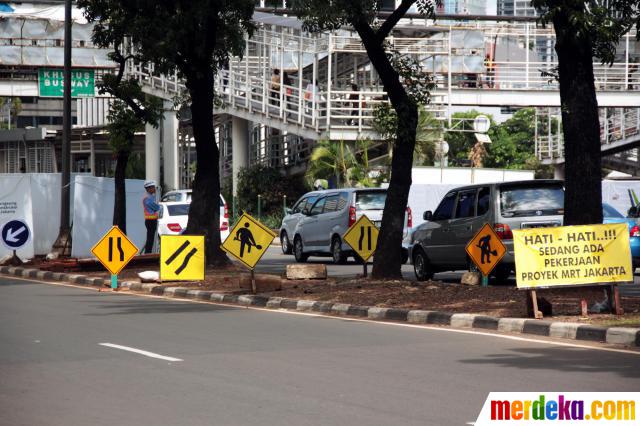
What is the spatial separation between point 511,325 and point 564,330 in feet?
2.78

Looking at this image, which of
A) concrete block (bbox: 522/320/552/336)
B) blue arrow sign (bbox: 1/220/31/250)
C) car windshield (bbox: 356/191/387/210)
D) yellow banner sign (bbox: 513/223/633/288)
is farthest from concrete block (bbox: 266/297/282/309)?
blue arrow sign (bbox: 1/220/31/250)

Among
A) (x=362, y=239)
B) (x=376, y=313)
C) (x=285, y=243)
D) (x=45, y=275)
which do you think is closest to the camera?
(x=376, y=313)

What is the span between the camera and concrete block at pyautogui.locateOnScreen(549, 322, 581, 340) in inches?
527

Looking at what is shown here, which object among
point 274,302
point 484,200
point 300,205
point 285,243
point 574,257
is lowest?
point 285,243

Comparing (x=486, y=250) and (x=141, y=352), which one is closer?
(x=141, y=352)

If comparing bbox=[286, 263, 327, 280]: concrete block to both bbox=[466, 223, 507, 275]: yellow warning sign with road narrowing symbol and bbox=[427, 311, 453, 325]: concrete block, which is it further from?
bbox=[427, 311, 453, 325]: concrete block

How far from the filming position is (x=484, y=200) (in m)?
21.0

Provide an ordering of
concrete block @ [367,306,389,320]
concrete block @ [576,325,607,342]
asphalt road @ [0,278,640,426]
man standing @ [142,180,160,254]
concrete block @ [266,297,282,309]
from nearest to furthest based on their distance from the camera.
A: asphalt road @ [0,278,640,426] → concrete block @ [576,325,607,342] → concrete block @ [367,306,389,320] → concrete block @ [266,297,282,309] → man standing @ [142,180,160,254]

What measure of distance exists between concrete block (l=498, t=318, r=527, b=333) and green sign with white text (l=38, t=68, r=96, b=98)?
127 ft

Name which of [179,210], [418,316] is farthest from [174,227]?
[418,316]

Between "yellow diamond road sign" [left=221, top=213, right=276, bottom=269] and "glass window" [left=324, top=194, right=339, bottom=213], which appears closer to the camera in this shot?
"yellow diamond road sign" [left=221, top=213, right=276, bottom=269]

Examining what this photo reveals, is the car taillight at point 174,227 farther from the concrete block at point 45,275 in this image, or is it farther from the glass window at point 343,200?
the concrete block at point 45,275

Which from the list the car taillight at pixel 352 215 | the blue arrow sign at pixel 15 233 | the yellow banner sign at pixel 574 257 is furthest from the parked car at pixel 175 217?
the yellow banner sign at pixel 574 257

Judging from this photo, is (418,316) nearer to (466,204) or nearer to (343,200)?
(466,204)
